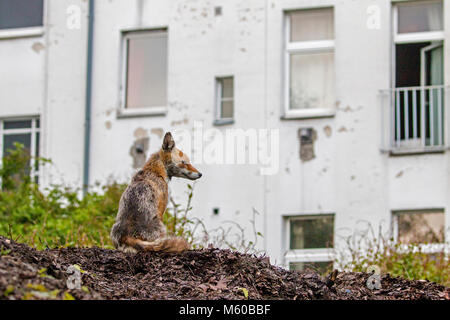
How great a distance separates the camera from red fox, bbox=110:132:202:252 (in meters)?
10.5

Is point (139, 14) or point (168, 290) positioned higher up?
point (139, 14)

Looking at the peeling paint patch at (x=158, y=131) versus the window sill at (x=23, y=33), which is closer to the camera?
the peeling paint patch at (x=158, y=131)

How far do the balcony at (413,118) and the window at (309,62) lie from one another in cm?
125

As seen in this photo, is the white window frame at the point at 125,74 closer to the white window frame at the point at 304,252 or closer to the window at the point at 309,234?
the white window frame at the point at 304,252

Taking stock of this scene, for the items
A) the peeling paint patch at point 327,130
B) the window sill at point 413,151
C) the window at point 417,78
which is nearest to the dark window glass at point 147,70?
the peeling paint patch at point 327,130

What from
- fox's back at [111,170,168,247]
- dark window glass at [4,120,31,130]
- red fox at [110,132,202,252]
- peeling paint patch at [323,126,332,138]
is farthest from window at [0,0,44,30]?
fox's back at [111,170,168,247]

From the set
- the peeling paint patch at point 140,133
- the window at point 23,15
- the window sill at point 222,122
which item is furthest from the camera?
the window at point 23,15

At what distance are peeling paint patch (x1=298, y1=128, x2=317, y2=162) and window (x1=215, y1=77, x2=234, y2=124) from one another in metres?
1.76

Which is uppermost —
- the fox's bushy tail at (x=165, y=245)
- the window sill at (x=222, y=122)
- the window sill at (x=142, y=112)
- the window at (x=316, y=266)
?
the window sill at (x=142, y=112)

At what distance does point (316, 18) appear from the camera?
2211 cm

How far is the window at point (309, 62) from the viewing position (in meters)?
21.9
